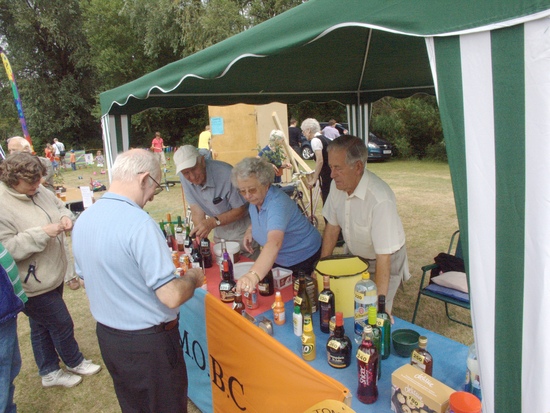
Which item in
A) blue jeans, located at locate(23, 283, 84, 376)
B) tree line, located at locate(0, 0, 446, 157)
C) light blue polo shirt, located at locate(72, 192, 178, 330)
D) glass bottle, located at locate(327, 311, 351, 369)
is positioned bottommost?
blue jeans, located at locate(23, 283, 84, 376)

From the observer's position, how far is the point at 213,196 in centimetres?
292

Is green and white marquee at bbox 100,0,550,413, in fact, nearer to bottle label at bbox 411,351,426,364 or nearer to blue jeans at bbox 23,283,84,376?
bottle label at bbox 411,351,426,364

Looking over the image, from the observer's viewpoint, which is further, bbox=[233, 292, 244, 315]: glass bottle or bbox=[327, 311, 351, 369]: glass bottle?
bbox=[233, 292, 244, 315]: glass bottle

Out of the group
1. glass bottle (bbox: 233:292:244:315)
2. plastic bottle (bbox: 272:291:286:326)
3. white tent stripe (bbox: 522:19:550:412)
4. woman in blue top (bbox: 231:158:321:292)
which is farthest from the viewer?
woman in blue top (bbox: 231:158:321:292)

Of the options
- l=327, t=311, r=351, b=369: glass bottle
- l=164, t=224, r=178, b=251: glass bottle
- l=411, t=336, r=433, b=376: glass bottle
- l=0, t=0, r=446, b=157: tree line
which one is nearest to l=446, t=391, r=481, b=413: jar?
l=411, t=336, r=433, b=376: glass bottle

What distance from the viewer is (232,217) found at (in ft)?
9.64

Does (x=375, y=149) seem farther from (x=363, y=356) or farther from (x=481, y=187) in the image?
(x=481, y=187)

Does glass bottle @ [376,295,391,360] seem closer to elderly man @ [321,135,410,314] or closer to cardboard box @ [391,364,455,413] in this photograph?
cardboard box @ [391,364,455,413]

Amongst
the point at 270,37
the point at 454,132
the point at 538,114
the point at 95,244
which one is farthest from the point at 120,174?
the point at 538,114

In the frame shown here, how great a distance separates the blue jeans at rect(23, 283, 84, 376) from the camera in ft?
7.97

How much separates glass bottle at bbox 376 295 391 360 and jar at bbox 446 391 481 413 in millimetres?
445

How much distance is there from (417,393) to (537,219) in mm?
658

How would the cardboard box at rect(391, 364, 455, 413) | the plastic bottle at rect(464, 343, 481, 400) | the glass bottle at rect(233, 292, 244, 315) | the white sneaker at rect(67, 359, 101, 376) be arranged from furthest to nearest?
the white sneaker at rect(67, 359, 101, 376)
the glass bottle at rect(233, 292, 244, 315)
the plastic bottle at rect(464, 343, 481, 400)
the cardboard box at rect(391, 364, 455, 413)

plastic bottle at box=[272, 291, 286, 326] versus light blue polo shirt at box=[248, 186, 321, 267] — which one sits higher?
light blue polo shirt at box=[248, 186, 321, 267]
